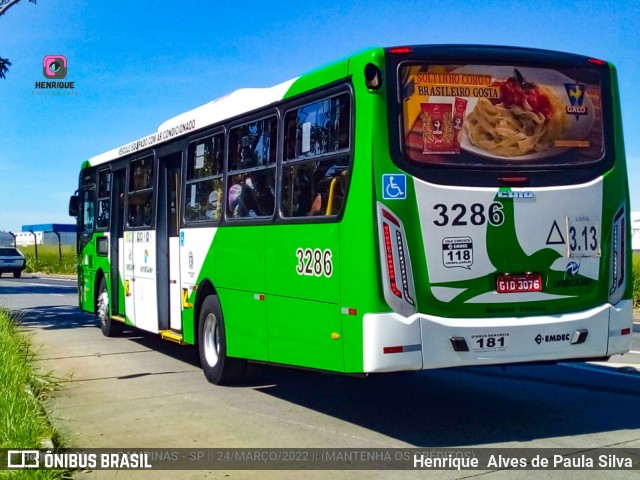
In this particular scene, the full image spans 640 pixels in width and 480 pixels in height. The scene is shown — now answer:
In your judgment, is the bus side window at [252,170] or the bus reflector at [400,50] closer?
the bus reflector at [400,50]

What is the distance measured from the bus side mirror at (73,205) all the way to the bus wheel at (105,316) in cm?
220

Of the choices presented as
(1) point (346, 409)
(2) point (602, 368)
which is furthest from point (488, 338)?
(2) point (602, 368)

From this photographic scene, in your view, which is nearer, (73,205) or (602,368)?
(602,368)

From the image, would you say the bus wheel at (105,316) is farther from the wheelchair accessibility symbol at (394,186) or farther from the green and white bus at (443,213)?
the wheelchair accessibility symbol at (394,186)

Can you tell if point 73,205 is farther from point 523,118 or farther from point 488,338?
point 488,338

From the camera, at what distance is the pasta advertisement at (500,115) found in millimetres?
7262

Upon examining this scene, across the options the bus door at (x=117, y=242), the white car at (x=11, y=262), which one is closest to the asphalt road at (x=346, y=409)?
the bus door at (x=117, y=242)

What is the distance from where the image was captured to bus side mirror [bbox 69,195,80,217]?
16.9 m

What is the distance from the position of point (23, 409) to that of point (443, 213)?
13.2 ft

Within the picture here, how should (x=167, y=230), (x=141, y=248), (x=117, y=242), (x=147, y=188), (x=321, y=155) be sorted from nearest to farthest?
(x=321, y=155) → (x=167, y=230) → (x=147, y=188) → (x=141, y=248) → (x=117, y=242)

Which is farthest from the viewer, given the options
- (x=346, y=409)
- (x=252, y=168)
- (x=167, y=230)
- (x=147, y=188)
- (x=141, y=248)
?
(x=141, y=248)

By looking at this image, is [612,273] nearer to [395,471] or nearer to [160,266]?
[395,471]

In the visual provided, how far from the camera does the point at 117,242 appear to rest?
1442cm

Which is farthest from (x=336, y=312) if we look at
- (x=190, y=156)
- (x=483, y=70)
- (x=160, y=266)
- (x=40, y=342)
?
(x=40, y=342)
